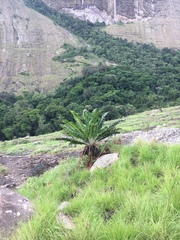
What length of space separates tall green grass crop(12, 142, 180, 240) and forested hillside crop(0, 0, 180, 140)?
1941 cm

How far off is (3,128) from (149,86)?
25709 mm

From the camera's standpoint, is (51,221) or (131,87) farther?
(131,87)

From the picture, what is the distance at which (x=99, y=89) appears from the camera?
38.8 meters

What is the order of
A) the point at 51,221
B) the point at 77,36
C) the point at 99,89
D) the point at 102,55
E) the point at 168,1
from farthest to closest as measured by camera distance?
the point at 168,1
the point at 77,36
the point at 102,55
the point at 99,89
the point at 51,221

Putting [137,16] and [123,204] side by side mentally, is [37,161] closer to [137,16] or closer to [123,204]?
[123,204]

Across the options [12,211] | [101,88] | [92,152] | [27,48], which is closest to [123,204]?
[12,211]

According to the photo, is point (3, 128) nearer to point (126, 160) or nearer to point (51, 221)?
point (126, 160)

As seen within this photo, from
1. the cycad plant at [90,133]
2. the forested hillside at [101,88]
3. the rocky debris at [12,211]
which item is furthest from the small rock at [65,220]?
the forested hillside at [101,88]

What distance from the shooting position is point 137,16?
290ft

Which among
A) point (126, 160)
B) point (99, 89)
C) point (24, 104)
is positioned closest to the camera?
point (126, 160)

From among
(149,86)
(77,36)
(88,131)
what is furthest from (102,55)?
(88,131)

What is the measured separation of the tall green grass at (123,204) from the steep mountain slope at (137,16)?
76.8m

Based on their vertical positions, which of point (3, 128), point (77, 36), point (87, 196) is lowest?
point (3, 128)

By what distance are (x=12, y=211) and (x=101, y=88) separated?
36.7 metres
